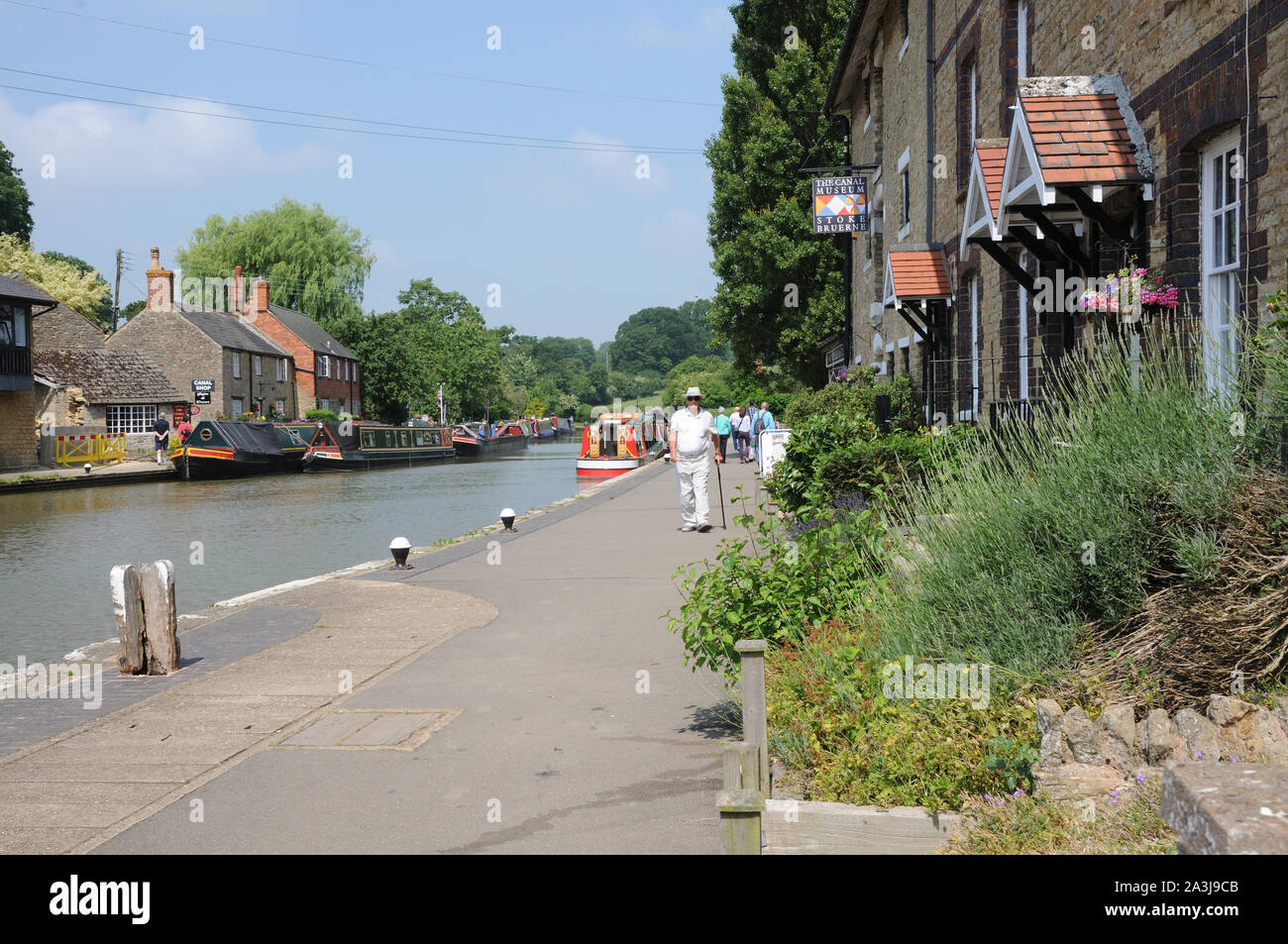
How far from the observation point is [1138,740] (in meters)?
4.00

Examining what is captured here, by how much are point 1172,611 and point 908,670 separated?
1.08 m

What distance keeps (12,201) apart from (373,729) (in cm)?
7627

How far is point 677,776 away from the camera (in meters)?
5.27

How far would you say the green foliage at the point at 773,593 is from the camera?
18.2 ft

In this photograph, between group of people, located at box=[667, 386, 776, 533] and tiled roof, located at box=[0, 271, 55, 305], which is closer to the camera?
group of people, located at box=[667, 386, 776, 533]

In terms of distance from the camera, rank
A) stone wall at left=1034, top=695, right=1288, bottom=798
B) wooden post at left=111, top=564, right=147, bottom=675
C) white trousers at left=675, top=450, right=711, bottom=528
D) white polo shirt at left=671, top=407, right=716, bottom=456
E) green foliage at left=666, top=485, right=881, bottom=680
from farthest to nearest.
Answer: white trousers at left=675, top=450, right=711, bottom=528 < white polo shirt at left=671, top=407, right=716, bottom=456 < wooden post at left=111, top=564, right=147, bottom=675 < green foliage at left=666, top=485, right=881, bottom=680 < stone wall at left=1034, top=695, right=1288, bottom=798

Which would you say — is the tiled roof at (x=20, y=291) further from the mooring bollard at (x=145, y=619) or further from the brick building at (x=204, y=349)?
the mooring bollard at (x=145, y=619)

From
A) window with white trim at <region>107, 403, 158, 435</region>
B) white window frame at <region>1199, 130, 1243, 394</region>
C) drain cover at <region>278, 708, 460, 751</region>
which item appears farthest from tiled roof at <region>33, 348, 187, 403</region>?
white window frame at <region>1199, 130, 1243, 394</region>

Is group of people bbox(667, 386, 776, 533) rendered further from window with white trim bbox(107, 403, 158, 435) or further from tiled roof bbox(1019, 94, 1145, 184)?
window with white trim bbox(107, 403, 158, 435)

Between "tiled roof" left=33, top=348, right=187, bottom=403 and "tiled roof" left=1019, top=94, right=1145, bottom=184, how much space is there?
1815 inches

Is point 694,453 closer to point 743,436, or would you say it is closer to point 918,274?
point 918,274

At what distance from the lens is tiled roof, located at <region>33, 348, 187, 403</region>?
4803 centimetres
